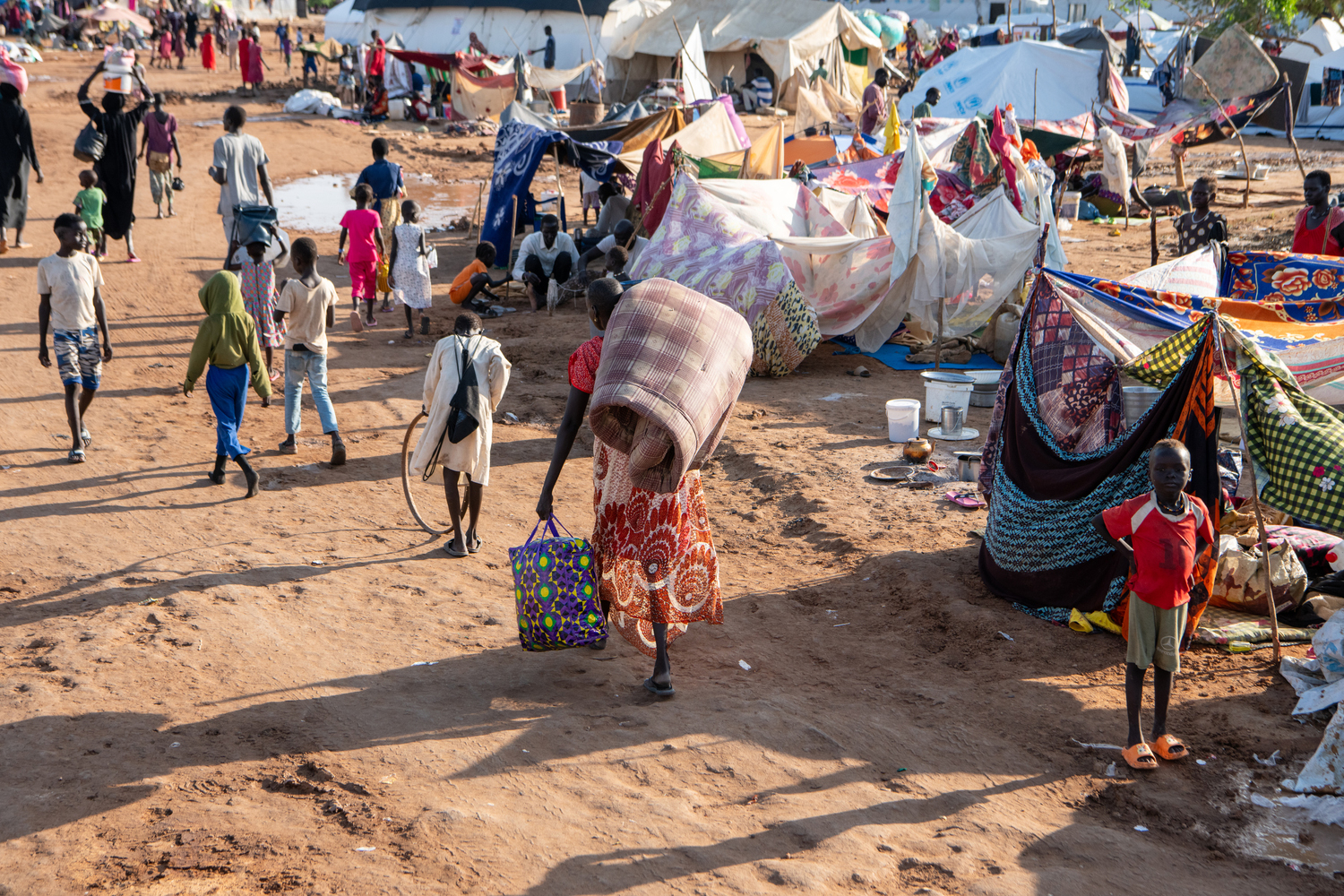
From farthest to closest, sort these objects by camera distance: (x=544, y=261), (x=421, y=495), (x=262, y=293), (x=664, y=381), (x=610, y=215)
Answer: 1. (x=610, y=215)
2. (x=544, y=261)
3. (x=262, y=293)
4. (x=421, y=495)
5. (x=664, y=381)

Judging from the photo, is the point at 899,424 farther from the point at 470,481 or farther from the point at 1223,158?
the point at 1223,158

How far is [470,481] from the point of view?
20.5ft

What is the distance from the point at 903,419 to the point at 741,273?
250cm

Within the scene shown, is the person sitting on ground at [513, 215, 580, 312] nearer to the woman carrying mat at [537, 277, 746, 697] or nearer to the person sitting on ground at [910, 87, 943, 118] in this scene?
the woman carrying mat at [537, 277, 746, 697]

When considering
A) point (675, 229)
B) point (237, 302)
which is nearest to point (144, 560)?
point (237, 302)

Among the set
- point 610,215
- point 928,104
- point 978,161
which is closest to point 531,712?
point 978,161

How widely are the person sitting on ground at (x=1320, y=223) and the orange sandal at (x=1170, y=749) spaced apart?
18.5ft

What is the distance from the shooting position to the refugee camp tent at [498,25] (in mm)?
32844

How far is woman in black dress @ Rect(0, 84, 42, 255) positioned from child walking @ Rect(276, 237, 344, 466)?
22.3 feet

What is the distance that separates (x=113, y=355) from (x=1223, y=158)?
22745mm

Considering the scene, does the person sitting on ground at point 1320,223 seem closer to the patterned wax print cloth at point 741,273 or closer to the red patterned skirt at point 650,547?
the patterned wax print cloth at point 741,273

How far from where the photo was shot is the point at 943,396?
28.3 feet

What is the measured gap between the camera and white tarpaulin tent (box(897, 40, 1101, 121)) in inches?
950

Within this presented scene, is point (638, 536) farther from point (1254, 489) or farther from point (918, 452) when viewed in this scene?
point (918, 452)
